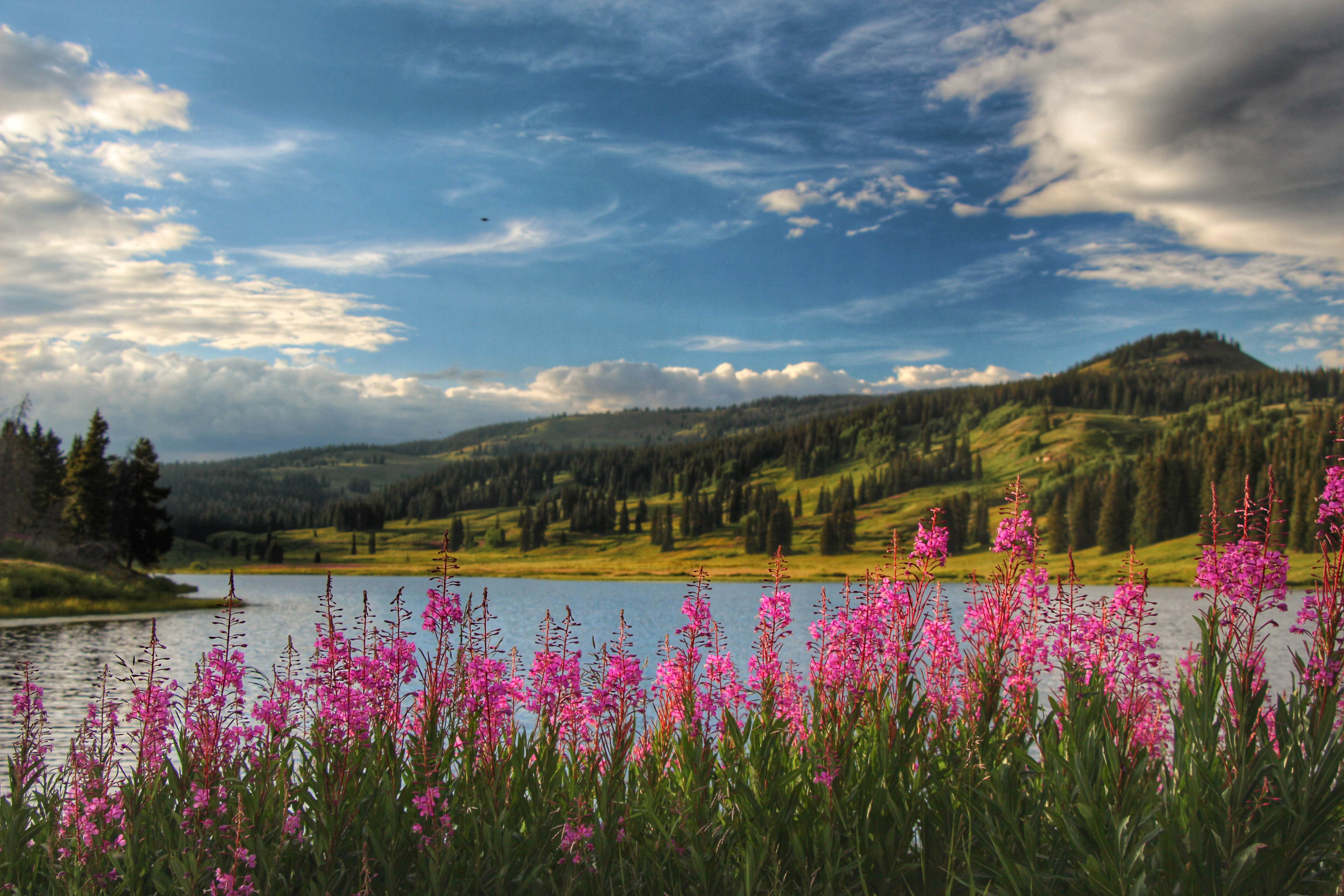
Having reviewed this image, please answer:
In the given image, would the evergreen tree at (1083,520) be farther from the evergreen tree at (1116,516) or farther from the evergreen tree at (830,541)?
the evergreen tree at (830,541)

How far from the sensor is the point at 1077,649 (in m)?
7.82

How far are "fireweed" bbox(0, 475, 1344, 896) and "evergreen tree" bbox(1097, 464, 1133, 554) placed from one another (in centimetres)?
18395

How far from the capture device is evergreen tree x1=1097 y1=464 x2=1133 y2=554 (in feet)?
553

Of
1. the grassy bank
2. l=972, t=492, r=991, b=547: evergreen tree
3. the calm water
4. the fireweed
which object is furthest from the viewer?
l=972, t=492, r=991, b=547: evergreen tree

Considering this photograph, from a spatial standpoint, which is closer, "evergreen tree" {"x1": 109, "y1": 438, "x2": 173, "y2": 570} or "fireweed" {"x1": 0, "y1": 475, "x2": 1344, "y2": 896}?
"fireweed" {"x1": 0, "y1": 475, "x2": 1344, "y2": 896}

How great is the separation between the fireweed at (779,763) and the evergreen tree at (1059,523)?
17526 centimetres

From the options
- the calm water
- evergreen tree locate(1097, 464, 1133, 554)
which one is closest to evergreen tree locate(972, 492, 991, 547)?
evergreen tree locate(1097, 464, 1133, 554)

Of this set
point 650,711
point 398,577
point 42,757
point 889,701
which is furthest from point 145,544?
point 889,701

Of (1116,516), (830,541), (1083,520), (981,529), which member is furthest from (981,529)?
(830,541)

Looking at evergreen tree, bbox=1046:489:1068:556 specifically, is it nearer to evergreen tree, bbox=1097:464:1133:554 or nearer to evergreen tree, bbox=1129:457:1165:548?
evergreen tree, bbox=1097:464:1133:554

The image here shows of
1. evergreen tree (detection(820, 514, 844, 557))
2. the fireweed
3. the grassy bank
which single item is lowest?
evergreen tree (detection(820, 514, 844, 557))

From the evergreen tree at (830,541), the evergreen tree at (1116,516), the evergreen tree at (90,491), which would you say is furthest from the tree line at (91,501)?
the evergreen tree at (1116,516)

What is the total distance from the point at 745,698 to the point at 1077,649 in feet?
11.8

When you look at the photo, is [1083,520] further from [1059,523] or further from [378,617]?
[378,617]
